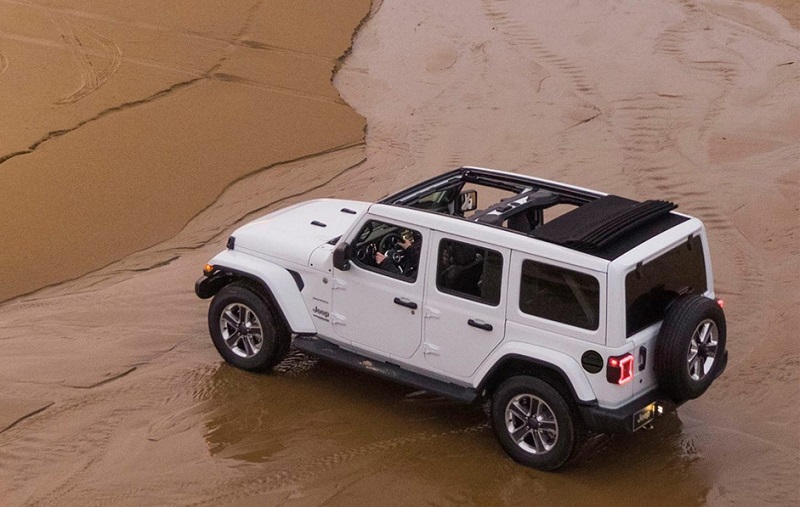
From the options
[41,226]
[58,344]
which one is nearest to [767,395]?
[58,344]

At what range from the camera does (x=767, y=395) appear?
802cm

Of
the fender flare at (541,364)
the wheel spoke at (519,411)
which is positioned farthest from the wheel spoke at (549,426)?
the fender flare at (541,364)

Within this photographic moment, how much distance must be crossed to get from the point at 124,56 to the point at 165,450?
845 cm

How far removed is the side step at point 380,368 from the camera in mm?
7344

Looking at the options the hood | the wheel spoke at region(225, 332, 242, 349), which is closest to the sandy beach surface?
the wheel spoke at region(225, 332, 242, 349)

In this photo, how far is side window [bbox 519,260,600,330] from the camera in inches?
264

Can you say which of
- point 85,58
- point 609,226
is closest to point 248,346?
point 609,226

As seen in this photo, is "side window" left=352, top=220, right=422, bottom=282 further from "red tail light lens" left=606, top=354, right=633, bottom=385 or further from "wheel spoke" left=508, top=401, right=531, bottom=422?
"red tail light lens" left=606, top=354, right=633, bottom=385

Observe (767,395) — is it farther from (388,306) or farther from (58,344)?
(58,344)

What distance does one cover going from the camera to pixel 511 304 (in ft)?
23.0

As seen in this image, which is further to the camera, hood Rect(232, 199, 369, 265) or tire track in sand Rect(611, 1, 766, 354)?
tire track in sand Rect(611, 1, 766, 354)

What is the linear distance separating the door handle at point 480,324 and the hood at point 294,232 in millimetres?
1461

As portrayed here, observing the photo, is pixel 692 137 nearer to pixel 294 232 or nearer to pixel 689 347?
pixel 294 232

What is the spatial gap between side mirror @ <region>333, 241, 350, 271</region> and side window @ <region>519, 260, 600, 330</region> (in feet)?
4.52
